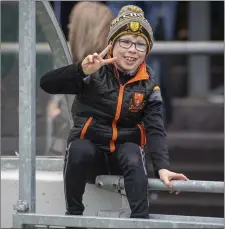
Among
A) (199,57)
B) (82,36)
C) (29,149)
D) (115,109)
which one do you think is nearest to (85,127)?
(115,109)

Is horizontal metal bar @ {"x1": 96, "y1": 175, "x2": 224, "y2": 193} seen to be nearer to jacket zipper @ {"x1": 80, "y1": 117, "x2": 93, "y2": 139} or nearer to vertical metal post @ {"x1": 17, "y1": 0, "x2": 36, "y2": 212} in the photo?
jacket zipper @ {"x1": 80, "y1": 117, "x2": 93, "y2": 139}

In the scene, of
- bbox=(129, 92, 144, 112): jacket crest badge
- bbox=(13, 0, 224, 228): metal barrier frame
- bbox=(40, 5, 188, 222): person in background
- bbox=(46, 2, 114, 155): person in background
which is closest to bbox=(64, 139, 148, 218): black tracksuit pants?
bbox=(40, 5, 188, 222): person in background

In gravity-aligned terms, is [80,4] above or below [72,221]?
above

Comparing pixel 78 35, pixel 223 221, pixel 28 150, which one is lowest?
pixel 223 221

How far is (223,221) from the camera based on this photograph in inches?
117

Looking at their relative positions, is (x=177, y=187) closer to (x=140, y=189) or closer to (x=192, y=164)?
(x=140, y=189)

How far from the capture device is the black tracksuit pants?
10.7 feet

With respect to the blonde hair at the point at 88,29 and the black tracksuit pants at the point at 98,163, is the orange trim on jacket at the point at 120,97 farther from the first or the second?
the blonde hair at the point at 88,29

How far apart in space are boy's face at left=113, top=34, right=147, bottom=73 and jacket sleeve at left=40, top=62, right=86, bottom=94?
20cm

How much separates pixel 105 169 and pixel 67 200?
0.75 ft

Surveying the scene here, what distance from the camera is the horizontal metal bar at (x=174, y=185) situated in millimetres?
3014

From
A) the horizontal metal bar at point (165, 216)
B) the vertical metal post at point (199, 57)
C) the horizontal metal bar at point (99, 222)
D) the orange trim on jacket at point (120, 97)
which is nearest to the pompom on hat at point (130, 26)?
the orange trim on jacket at point (120, 97)

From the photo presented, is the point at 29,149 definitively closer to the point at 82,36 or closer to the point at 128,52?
the point at 128,52

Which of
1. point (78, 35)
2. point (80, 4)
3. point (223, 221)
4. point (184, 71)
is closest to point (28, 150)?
point (223, 221)
